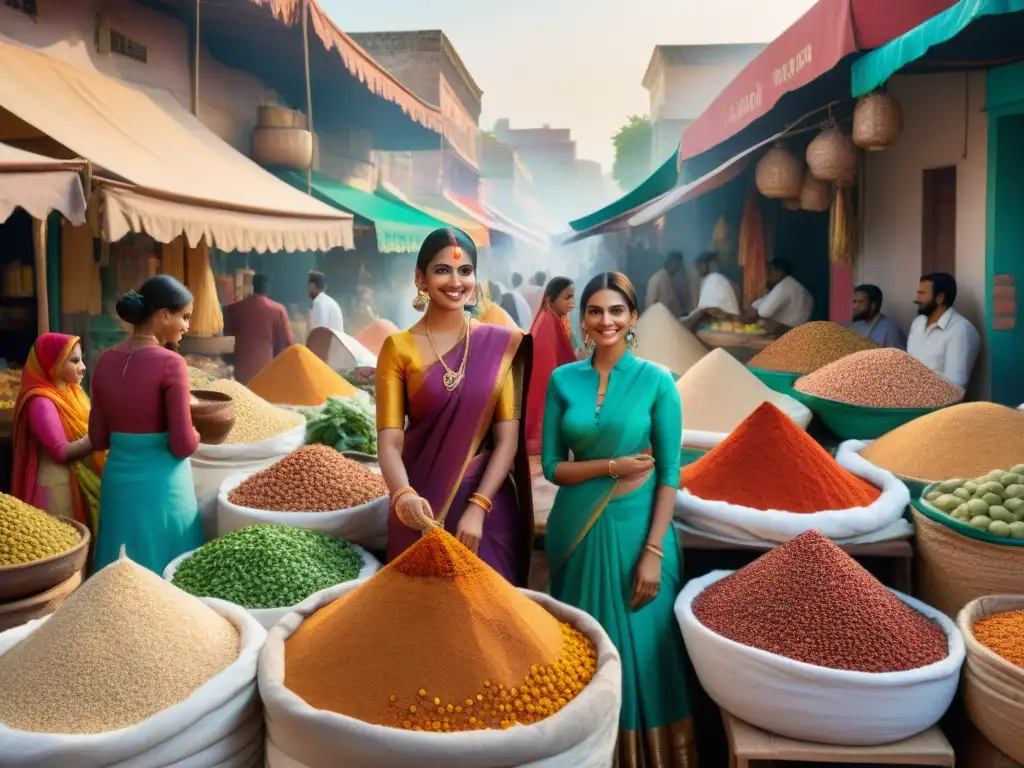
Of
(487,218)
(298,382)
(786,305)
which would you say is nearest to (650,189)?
(786,305)

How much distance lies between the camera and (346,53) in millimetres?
9102

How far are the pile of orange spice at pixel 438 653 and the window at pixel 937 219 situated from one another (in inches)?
200

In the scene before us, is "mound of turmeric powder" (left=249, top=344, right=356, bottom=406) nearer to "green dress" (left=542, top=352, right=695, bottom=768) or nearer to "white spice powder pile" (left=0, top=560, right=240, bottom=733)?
"green dress" (left=542, top=352, right=695, bottom=768)

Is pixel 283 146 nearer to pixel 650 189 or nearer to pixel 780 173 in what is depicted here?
pixel 650 189

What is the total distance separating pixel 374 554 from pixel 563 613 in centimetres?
110

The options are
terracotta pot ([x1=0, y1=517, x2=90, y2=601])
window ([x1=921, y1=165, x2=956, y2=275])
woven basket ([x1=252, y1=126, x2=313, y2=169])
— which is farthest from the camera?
woven basket ([x1=252, y1=126, x2=313, y2=169])

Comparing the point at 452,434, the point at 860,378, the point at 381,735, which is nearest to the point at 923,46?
the point at 860,378

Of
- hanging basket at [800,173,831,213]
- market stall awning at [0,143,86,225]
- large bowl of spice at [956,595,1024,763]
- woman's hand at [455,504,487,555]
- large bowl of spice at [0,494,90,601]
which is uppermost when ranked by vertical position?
hanging basket at [800,173,831,213]

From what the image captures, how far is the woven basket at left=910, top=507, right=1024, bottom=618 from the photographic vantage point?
2.31 metres

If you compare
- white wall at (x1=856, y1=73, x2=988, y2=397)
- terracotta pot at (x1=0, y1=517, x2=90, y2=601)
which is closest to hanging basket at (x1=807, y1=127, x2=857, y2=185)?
white wall at (x1=856, y1=73, x2=988, y2=397)

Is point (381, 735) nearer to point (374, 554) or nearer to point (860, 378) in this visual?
point (374, 554)

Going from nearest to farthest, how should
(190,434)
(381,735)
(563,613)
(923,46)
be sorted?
(381,735) < (563,613) < (190,434) < (923,46)

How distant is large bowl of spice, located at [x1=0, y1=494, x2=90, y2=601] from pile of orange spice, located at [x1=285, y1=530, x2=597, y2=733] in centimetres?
87

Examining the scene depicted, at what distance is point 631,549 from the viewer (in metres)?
2.32
